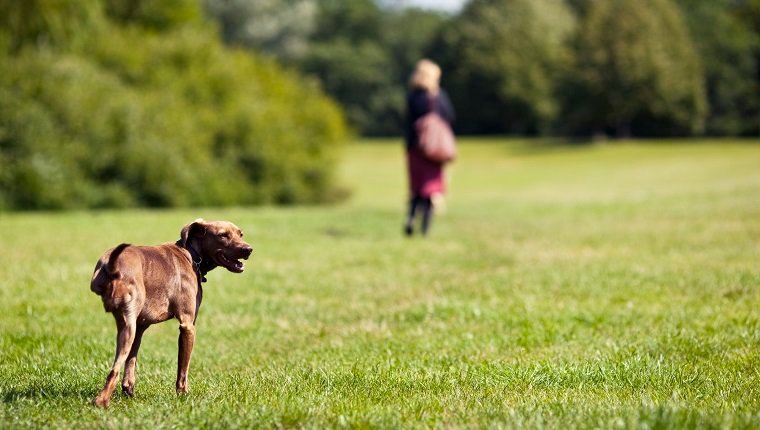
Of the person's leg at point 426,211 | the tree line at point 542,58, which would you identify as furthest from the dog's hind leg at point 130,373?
the tree line at point 542,58

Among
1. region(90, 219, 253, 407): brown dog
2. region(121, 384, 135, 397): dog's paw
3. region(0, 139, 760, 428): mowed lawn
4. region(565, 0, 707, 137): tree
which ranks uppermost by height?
region(565, 0, 707, 137): tree

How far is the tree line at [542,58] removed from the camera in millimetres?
74188

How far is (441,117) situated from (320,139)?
82.9 feet

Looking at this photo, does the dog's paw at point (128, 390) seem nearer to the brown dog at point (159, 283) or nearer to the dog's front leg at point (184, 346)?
the brown dog at point (159, 283)

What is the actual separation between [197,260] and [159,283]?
0.50 m

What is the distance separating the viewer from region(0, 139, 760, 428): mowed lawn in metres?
5.28

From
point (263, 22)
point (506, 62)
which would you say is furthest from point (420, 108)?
point (506, 62)

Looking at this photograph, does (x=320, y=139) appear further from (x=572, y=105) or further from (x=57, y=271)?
(x=572, y=105)

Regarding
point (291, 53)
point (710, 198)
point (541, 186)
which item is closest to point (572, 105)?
point (291, 53)

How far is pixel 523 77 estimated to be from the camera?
92.6 meters

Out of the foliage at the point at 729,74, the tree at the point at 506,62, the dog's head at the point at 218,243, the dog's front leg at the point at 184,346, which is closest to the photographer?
the dog's front leg at the point at 184,346

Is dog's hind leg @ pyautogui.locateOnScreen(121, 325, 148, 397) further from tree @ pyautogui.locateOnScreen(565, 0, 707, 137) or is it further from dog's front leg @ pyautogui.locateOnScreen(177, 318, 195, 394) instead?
tree @ pyautogui.locateOnScreen(565, 0, 707, 137)

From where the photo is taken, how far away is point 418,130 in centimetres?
1694

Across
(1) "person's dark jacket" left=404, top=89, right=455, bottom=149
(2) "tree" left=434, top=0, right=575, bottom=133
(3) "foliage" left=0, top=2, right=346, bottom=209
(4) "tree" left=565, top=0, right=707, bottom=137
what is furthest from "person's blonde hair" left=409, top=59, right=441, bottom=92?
(2) "tree" left=434, top=0, right=575, bottom=133
